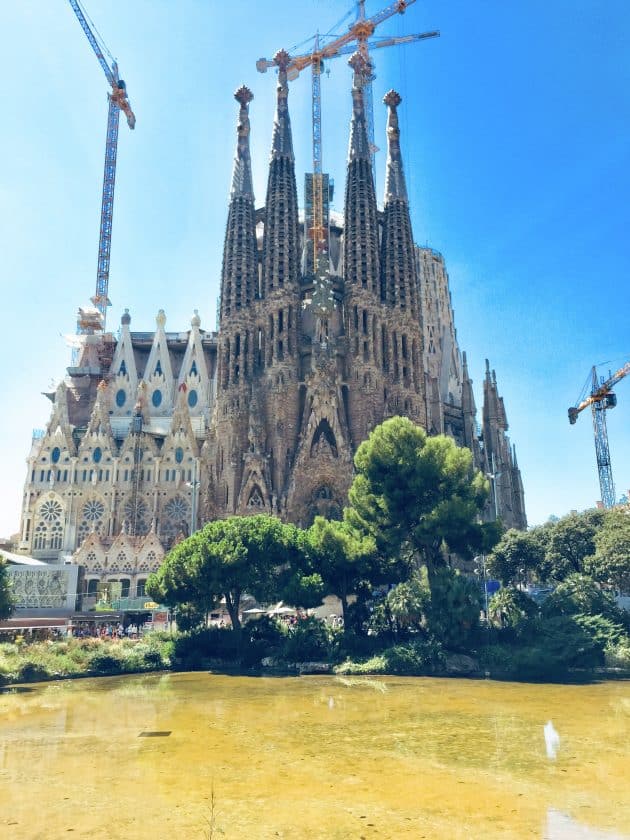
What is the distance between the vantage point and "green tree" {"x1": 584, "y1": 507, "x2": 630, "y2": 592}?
3111 cm

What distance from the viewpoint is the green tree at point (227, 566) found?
31.6m

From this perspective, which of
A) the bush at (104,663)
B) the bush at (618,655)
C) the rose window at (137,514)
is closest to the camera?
the bush at (618,655)

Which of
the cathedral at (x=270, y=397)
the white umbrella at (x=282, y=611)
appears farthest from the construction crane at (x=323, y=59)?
the white umbrella at (x=282, y=611)

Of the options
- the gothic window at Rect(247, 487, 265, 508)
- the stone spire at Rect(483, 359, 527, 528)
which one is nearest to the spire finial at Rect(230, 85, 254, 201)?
the gothic window at Rect(247, 487, 265, 508)

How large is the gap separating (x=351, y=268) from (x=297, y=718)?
4695 centimetres

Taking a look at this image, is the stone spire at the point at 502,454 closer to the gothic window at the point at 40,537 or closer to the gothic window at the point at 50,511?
the gothic window at the point at 50,511

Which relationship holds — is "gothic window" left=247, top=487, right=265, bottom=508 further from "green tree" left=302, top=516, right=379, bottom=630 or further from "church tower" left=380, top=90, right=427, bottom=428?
"green tree" left=302, top=516, right=379, bottom=630

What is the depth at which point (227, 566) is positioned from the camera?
31.4 metres

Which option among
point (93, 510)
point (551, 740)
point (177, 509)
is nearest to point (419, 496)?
point (551, 740)

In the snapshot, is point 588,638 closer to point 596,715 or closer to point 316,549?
point 596,715

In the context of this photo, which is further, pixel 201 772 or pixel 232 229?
pixel 232 229

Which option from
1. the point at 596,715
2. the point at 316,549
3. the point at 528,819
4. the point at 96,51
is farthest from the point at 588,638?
the point at 96,51

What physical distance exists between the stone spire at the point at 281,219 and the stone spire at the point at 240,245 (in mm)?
1421

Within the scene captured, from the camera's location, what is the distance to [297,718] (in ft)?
62.8
